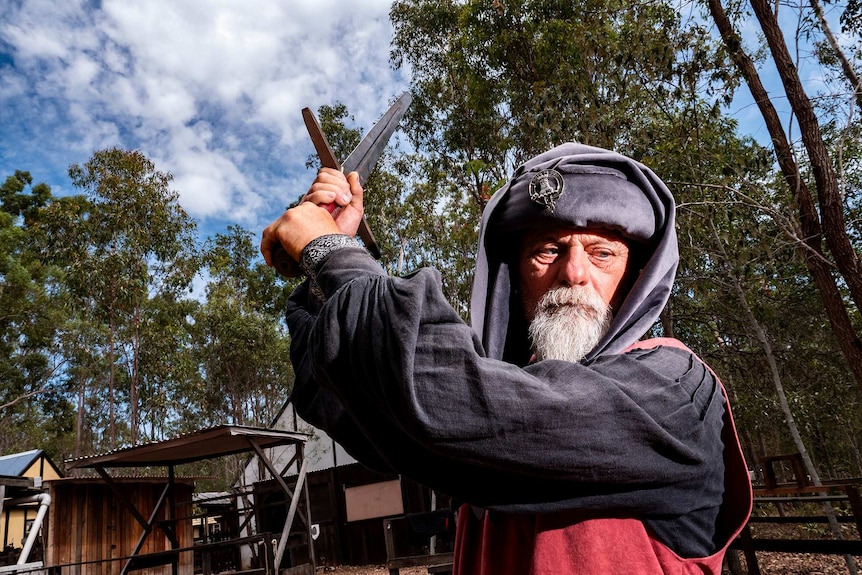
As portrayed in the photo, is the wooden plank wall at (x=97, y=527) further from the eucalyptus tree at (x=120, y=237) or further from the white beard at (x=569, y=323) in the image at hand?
the white beard at (x=569, y=323)

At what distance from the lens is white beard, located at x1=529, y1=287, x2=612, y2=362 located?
1.01 metres

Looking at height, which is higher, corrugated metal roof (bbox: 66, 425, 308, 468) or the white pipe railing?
corrugated metal roof (bbox: 66, 425, 308, 468)

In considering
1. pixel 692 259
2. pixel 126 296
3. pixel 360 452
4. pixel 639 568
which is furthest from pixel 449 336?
pixel 126 296

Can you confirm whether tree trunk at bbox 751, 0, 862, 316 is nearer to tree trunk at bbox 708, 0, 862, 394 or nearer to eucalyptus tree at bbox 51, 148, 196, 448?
tree trunk at bbox 708, 0, 862, 394

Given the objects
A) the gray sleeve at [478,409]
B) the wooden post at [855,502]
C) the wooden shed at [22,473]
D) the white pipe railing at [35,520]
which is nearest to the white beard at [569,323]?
the gray sleeve at [478,409]

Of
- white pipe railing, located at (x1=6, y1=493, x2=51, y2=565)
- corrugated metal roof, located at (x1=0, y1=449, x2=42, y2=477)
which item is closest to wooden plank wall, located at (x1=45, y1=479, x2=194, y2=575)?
corrugated metal roof, located at (x1=0, y1=449, x2=42, y2=477)

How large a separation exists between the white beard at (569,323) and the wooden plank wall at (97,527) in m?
14.1

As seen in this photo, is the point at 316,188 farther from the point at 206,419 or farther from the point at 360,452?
the point at 206,419

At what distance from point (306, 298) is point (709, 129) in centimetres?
1060

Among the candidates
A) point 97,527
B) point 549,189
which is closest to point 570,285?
point 549,189

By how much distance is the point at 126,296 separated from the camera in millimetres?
20156

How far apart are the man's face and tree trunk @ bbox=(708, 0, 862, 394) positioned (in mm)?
7036

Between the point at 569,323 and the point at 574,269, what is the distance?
10cm

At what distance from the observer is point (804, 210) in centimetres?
763
